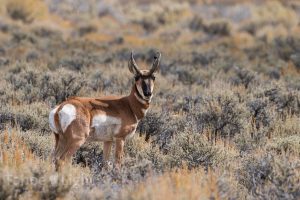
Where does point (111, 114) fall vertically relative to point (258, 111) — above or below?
above

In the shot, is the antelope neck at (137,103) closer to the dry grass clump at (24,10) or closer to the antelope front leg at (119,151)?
the antelope front leg at (119,151)

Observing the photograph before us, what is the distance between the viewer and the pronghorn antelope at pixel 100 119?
21.5 ft

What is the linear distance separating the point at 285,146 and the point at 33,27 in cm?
2065

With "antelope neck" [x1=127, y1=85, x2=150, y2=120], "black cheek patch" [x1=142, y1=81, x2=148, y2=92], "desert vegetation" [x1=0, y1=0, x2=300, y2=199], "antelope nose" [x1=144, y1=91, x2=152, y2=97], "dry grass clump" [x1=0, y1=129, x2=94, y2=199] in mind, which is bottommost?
"desert vegetation" [x1=0, y1=0, x2=300, y2=199]

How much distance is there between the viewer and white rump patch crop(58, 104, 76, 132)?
21.5ft

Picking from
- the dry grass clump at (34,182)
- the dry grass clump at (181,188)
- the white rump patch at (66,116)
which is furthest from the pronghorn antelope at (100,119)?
the dry grass clump at (181,188)

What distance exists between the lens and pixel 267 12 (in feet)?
131

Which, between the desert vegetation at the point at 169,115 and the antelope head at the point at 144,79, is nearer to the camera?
the desert vegetation at the point at 169,115

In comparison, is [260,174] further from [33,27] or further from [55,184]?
[33,27]

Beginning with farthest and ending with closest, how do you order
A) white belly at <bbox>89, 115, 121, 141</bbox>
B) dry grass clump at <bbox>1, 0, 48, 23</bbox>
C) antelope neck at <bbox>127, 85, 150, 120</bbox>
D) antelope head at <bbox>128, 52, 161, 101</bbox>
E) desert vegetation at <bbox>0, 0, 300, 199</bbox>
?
dry grass clump at <bbox>1, 0, 48, 23</bbox> < antelope neck at <bbox>127, 85, 150, 120</bbox> < antelope head at <bbox>128, 52, 161, 101</bbox> < white belly at <bbox>89, 115, 121, 141</bbox> < desert vegetation at <bbox>0, 0, 300, 199</bbox>

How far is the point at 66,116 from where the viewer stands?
21.5 ft

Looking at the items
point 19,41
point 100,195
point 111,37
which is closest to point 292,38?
point 111,37

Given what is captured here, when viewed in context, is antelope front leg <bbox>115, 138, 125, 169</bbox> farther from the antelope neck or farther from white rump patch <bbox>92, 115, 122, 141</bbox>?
the antelope neck

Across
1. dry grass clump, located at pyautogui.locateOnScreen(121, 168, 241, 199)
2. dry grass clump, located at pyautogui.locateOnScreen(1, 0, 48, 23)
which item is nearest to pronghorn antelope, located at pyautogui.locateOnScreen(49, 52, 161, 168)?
dry grass clump, located at pyautogui.locateOnScreen(121, 168, 241, 199)
